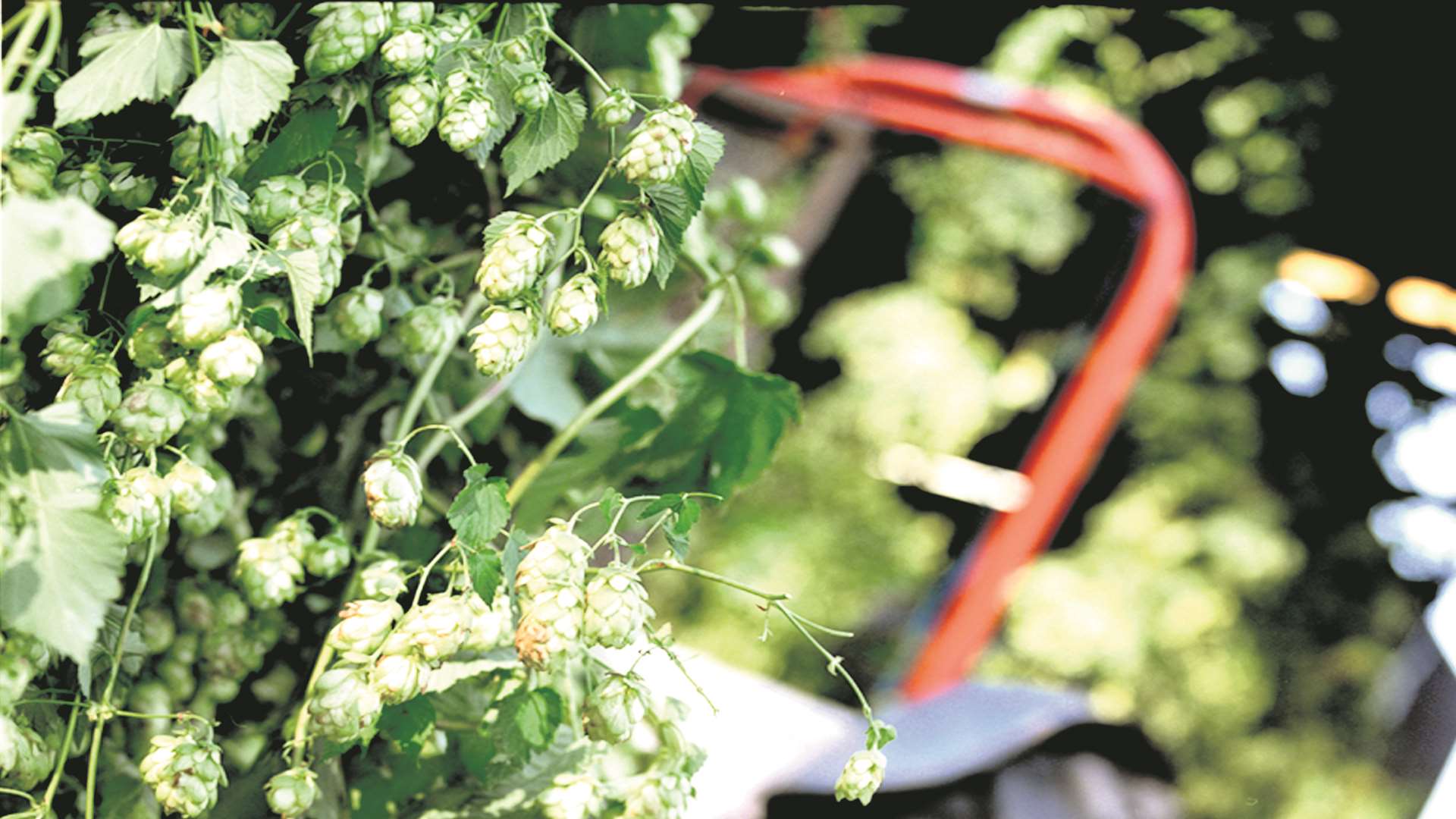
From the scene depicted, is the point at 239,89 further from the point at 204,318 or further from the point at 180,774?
the point at 180,774

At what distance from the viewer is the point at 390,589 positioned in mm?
604

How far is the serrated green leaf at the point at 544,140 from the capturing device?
22.9 inches

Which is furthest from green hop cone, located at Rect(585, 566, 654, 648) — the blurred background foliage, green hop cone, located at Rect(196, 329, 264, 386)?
the blurred background foliage

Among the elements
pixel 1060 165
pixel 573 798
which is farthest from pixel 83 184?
A: pixel 1060 165

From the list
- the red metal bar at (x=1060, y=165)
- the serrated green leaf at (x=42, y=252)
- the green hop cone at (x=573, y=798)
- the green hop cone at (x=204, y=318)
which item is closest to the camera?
the serrated green leaf at (x=42, y=252)

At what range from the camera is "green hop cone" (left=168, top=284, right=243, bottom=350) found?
1.66ft

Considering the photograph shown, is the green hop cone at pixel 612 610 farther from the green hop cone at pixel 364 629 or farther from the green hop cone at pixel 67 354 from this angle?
the green hop cone at pixel 67 354

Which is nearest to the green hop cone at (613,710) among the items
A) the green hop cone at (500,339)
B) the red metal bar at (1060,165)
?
the green hop cone at (500,339)

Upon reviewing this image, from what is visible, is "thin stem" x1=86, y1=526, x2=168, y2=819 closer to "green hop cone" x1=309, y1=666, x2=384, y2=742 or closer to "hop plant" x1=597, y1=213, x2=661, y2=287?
"green hop cone" x1=309, y1=666, x2=384, y2=742

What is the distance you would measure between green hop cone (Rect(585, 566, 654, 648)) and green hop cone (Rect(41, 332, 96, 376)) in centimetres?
25

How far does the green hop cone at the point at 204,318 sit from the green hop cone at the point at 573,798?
27 cm

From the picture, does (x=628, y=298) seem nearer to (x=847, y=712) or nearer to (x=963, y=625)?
(x=847, y=712)

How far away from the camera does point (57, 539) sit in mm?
464

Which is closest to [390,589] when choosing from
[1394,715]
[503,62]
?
[503,62]
